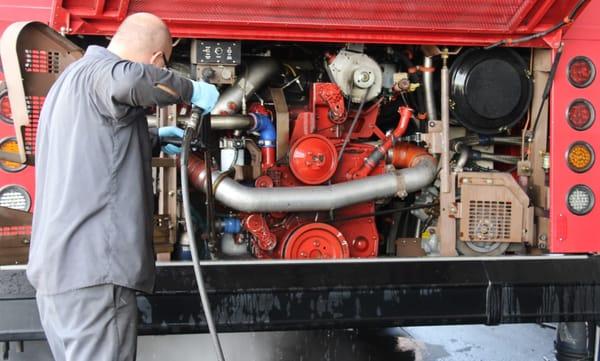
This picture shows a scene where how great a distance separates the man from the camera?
2.10 metres

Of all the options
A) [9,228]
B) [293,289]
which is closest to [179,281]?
[293,289]

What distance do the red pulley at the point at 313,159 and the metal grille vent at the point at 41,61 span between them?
1.18 meters

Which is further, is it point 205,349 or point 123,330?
point 205,349

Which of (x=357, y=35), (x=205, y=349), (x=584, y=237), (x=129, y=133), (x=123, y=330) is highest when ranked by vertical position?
(x=357, y=35)

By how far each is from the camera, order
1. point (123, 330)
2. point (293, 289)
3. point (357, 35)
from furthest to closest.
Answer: point (357, 35), point (293, 289), point (123, 330)

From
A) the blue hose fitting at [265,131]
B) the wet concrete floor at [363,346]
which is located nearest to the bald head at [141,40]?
the blue hose fitting at [265,131]

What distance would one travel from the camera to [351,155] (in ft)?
12.0

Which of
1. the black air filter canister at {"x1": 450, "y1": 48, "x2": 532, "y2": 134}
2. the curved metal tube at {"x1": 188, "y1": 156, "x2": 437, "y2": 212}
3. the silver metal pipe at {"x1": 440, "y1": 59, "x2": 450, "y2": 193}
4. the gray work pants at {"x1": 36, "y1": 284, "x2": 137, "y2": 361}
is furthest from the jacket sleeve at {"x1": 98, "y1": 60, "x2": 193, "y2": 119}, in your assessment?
the black air filter canister at {"x1": 450, "y1": 48, "x2": 532, "y2": 134}

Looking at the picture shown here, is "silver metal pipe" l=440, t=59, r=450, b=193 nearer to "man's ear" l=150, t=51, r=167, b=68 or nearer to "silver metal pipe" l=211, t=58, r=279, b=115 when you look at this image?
"silver metal pipe" l=211, t=58, r=279, b=115

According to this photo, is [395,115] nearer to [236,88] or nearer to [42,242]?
[236,88]

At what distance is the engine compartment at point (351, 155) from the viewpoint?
3.42 metres

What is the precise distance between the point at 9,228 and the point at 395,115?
2120 millimetres

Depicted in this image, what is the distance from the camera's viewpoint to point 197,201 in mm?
3562

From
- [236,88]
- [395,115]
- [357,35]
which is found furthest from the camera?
[395,115]
